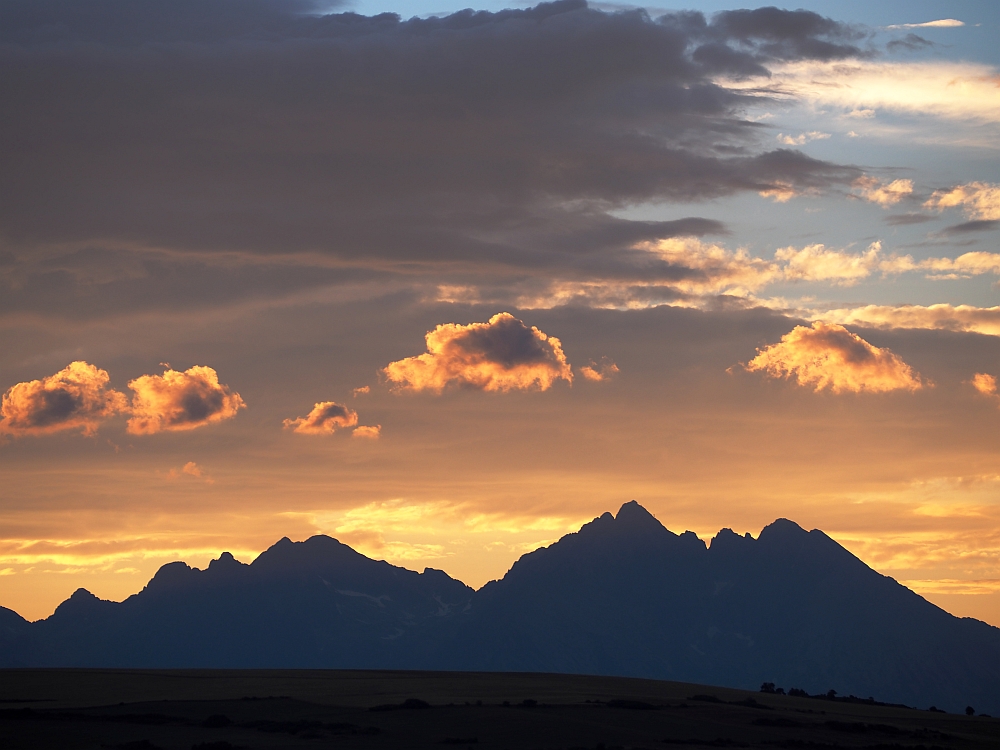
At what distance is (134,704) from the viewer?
152 meters

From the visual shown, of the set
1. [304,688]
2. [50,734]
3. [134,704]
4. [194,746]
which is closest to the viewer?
[194,746]

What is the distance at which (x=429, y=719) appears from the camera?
5443 inches

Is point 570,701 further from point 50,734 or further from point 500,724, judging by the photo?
point 50,734

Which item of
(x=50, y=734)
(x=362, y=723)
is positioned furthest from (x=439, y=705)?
(x=50, y=734)

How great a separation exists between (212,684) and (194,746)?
269 feet

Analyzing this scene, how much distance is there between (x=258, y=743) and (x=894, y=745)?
7199 cm

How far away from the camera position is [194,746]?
11175cm

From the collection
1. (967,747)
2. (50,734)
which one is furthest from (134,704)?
(967,747)

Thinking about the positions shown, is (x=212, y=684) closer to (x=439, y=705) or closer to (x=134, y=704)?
(x=134, y=704)

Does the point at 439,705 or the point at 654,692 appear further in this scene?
the point at 654,692

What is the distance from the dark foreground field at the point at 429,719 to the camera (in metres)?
121

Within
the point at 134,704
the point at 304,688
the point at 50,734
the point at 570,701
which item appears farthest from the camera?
the point at 304,688

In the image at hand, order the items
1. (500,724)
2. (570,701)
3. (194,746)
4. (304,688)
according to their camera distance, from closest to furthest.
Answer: (194,746)
(500,724)
(570,701)
(304,688)

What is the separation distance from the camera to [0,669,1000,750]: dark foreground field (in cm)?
12100
